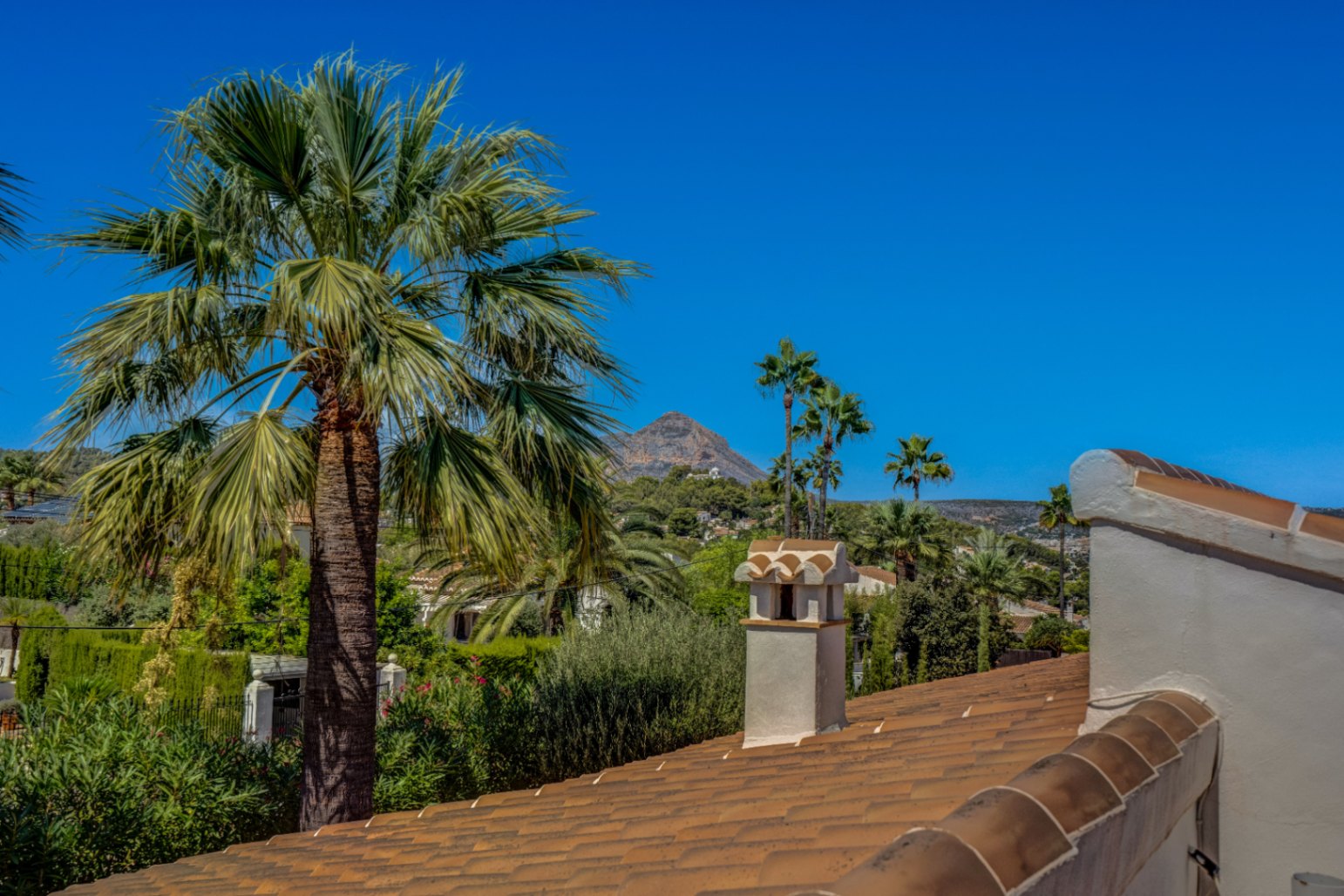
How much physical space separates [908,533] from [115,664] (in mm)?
25684

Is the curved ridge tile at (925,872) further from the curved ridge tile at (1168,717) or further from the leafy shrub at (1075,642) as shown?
the leafy shrub at (1075,642)

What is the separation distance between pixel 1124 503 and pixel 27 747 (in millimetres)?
9821

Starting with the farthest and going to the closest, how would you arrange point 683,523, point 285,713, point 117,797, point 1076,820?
point 683,523
point 285,713
point 117,797
point 1076,820

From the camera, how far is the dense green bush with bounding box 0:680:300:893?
25.2 feet

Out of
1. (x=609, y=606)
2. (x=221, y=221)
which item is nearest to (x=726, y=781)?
(x=221, y=221)

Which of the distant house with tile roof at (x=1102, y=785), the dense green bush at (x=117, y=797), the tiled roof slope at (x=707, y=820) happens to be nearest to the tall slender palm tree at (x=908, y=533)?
the dense green bush at (x=117, y=797)

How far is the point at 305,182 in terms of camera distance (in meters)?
7.41

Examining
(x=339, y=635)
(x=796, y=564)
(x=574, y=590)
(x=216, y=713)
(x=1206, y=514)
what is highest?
(x=1206, y=514)

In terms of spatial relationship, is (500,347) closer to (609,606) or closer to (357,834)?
(357,834)

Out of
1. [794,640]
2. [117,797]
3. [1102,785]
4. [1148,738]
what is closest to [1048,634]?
[794,640]

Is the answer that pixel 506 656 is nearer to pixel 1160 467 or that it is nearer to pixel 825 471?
pixel 1160 467

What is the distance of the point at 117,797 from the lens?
837 cm

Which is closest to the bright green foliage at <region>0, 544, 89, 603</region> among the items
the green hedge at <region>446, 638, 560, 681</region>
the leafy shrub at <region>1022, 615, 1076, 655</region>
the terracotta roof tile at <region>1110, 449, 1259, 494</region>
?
the green hedge at <region>446, 638, 560, 681</region>

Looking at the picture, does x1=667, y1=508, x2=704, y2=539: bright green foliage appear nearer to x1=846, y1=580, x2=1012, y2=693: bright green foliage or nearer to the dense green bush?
x1=846, y1=580, x2=1012, y2=693: bright green foliage
